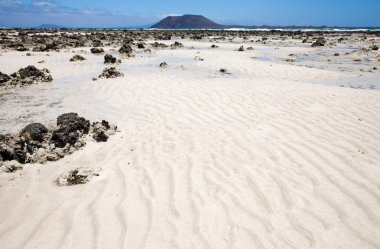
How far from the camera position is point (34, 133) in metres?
5.25

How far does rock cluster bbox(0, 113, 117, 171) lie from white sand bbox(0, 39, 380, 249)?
0.77ft

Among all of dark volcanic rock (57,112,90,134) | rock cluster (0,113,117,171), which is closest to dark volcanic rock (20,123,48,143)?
rock cluster (0,113,117,171)

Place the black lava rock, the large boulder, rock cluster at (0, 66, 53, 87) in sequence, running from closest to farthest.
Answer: the black lava rock, rock cluster at (0, 66, 53, 87), the large boulder

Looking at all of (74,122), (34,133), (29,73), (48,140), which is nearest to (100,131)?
(74,122)

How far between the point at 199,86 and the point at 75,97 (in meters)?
3.60

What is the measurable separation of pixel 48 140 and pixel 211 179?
306 cm

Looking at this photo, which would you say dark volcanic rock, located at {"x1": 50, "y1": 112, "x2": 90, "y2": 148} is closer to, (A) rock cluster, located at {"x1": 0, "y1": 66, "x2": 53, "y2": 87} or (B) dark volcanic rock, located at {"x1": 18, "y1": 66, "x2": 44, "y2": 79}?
(A) rock cluster, located at {"x1": 0, "y1": 66, "x2": 53, "y2": 87}

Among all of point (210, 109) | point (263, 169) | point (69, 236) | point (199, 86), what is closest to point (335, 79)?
point (199, 86)

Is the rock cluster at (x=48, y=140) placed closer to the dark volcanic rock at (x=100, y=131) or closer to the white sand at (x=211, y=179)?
the dark volcanic rock at (x=100, y=131)

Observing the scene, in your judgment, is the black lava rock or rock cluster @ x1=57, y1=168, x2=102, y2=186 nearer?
rock cluster @ x1=57, y1=168, x2=102, y2=186

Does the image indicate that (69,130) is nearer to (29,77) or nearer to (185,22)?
(29,77)

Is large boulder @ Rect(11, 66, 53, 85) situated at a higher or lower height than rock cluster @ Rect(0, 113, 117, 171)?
higher

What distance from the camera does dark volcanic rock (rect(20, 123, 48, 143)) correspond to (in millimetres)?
5186

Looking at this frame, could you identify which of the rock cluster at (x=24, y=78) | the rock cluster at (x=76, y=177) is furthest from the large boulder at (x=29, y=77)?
the rock cluster at (x=76, y=177)
